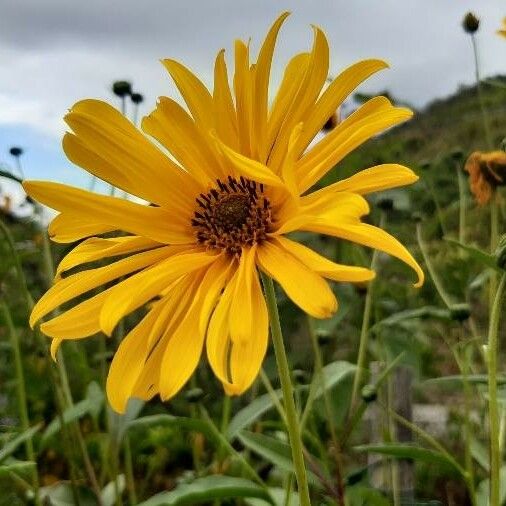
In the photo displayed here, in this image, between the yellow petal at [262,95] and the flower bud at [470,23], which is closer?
the yellow petal at [262,95]

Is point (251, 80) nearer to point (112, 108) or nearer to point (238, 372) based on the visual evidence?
point (112, 108)

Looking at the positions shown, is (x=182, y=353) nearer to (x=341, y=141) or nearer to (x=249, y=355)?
(x=249, y=355)

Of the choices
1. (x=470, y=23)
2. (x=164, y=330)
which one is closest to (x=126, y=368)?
(x=164, y=330)

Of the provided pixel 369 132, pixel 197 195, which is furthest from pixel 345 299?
pixel 369 132

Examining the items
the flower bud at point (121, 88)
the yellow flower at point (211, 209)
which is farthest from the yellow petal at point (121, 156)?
the flower bud at point (121, 88)

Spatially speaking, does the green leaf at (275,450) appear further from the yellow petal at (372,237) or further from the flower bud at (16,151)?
the flower bud at (16,151)
